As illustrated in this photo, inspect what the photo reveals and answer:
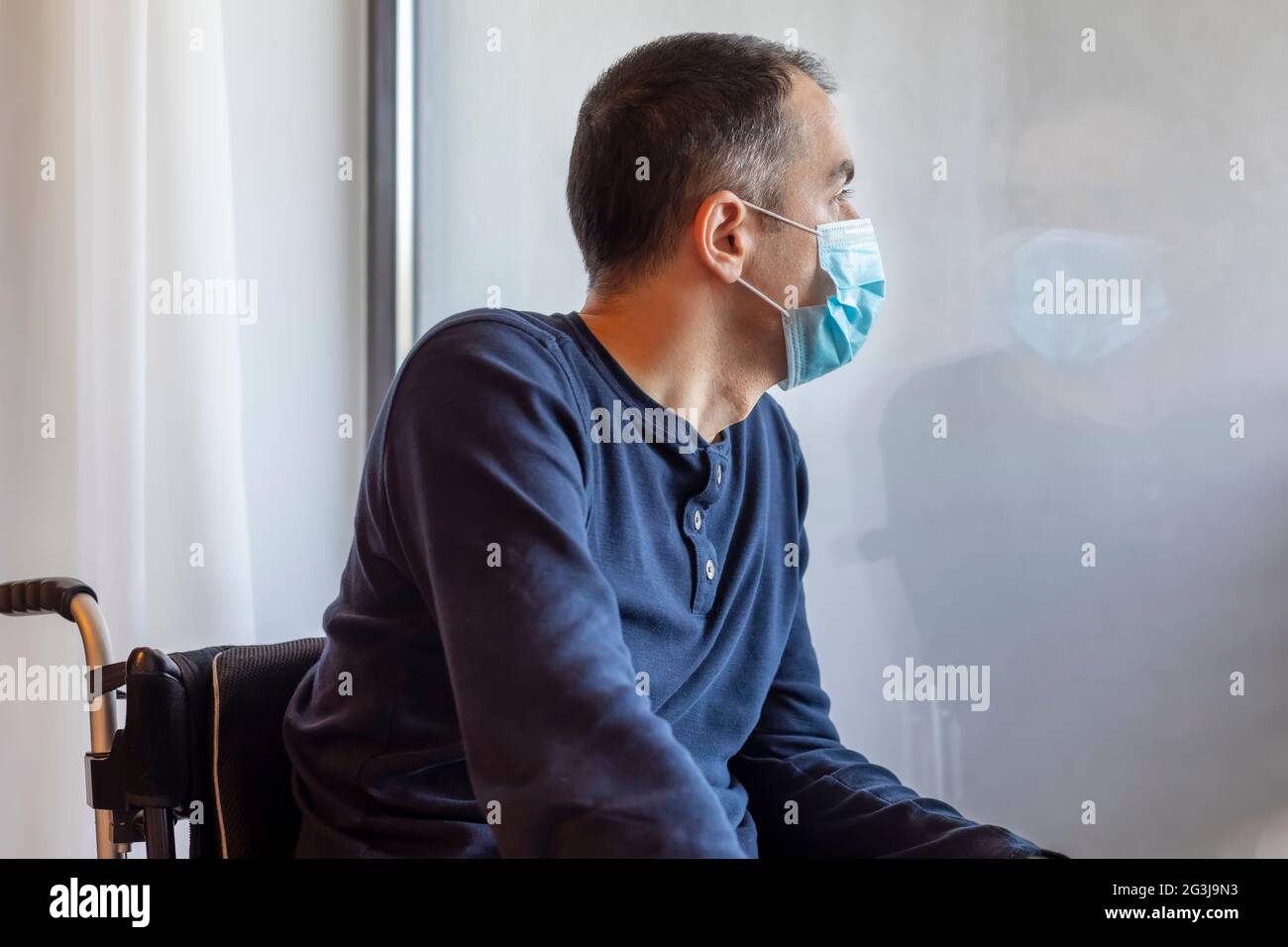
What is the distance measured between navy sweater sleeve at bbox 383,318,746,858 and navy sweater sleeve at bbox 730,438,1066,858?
35 cm

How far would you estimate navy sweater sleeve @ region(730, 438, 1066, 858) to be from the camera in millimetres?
1001

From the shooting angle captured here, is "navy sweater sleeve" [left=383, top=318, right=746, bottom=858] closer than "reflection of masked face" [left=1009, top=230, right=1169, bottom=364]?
Yes

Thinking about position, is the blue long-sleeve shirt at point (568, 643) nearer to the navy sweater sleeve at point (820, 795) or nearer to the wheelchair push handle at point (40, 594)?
the navy sweater sleeve at point (820, 795)

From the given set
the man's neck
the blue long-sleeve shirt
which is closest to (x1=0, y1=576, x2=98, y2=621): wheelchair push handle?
the blue long-sleeve shirt

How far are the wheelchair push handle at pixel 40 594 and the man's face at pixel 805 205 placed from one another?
0.72 metres

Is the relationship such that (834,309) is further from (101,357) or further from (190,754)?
(101,357)

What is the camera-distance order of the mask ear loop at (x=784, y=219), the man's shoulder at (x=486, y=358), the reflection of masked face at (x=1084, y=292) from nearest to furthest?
the man's shoulder at (x=486, y=358), the mask ear loop at (x=784, y=219), the reflection of masked face at (x=1084, y=292)

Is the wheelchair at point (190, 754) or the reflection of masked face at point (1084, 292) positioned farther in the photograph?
the reflection of masked face at point (1084, 292)

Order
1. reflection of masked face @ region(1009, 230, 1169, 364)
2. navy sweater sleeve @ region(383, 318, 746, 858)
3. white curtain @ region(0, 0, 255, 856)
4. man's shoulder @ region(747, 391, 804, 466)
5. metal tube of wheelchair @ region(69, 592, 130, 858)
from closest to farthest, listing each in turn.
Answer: navy sweater sleeve @ region(383, 318, 746, 858) → metal tube of wheelchair @ region(69, 592, 130, 858) → man's shoulder @ region(747, 391, 804, 466) → white curtain @ region(0, 0, 255, 856) → reflection of masked face @ region(1009, 230, 1169, 364)

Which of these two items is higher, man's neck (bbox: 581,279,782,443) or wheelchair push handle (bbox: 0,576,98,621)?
man's neck (bbox: 581,279,782,443)

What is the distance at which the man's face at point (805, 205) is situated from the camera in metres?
1.11

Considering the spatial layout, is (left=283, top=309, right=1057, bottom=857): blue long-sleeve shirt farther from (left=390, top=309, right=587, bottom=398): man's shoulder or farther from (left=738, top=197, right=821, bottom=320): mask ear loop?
(left=738, top=197, right=821, bottom=320): mask ear loop

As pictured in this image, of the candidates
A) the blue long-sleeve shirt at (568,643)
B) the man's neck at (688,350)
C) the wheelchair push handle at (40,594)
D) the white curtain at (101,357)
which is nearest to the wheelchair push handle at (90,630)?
the wheelchair push handle at (40,594)
